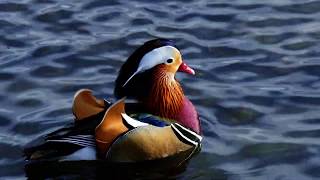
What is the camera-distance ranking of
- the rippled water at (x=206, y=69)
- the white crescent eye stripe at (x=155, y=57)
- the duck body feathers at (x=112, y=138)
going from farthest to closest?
the rippled water at (x=206, y=69) < the white crescent eye stripe at (x=155, y=57) < the duck body feathers at (x=112, y=138)

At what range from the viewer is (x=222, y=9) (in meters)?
11.4

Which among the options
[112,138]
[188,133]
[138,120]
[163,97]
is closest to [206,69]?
[163,97]

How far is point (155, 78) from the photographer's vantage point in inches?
335

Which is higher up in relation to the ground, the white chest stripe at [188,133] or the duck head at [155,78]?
the duck head at [155,78]

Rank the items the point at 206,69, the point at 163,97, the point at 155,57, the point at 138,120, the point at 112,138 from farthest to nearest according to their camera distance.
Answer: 1. the point at 206,69
2. the point at 163,97
3. the point at 155,57
4. the point at 138,120
5. the point at 112,138

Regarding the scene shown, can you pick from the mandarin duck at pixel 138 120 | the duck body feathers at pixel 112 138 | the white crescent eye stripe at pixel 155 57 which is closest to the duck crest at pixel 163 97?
the mandarin duck at pixel 138 120

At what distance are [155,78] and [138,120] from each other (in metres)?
0.57

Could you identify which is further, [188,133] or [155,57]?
[188,133]

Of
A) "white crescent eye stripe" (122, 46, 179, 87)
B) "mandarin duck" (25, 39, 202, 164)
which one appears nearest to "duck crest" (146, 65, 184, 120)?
"mandarin duck" (25, 39, 202, 164)

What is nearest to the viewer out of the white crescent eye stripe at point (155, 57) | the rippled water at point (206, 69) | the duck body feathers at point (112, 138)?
the duck body feathers at point (112, 138)

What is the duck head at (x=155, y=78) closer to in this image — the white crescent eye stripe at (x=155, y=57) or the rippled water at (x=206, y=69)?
the white crescent eye stripe at (x=155, y=57)

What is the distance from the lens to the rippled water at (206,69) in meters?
8.43

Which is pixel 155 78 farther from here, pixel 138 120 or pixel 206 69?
pixel 206 69

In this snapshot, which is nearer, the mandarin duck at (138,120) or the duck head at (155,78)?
the mandarin duck at (138,120)
